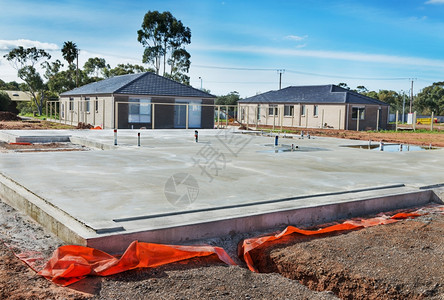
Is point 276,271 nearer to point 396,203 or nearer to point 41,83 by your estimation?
point 396,203

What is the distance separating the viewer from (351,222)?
603 centimetres

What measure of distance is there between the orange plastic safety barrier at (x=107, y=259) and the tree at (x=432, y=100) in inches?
3342

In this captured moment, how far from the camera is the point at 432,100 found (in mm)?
81688

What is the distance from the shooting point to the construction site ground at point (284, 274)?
12.7 ft

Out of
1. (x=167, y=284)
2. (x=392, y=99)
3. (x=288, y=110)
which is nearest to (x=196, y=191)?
(x=167, y=284)

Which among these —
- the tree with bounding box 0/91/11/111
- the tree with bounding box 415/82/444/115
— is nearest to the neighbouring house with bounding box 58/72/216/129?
the tree with bounding box 0/91/11/111

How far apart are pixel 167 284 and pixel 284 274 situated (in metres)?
1.34

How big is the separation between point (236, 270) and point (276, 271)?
0.53 m

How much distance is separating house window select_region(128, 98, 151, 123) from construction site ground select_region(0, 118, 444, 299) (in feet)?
86.8

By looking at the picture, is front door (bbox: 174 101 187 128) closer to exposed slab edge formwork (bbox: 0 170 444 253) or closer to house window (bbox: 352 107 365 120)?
house window (bbox: 352 107 365 120)

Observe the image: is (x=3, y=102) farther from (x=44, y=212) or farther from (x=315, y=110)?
(x=44, y=212)

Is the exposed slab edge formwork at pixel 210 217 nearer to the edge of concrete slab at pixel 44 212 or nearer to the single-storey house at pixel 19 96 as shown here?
the edge of concrete slab at pixel 44 212

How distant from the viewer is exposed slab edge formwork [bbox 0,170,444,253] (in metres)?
4.75

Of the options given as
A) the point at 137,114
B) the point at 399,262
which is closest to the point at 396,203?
the point at 399,262
